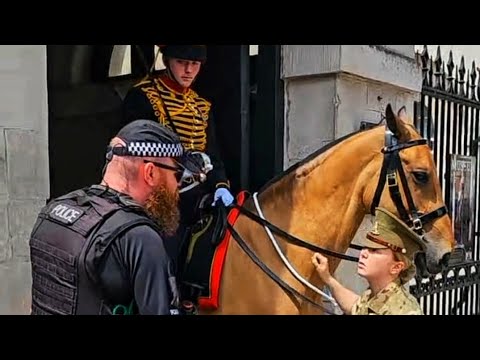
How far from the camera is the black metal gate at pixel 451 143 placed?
217 inches

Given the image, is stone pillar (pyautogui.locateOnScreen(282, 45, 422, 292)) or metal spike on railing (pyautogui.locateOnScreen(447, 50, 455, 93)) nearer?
stone pillar (pyautogui.locateOnScreen(282, 45, 422, 292))

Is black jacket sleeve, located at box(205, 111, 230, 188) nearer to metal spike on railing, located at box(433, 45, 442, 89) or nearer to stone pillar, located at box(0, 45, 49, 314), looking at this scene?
stone pillar, located at box(0, 45, 49, 314)

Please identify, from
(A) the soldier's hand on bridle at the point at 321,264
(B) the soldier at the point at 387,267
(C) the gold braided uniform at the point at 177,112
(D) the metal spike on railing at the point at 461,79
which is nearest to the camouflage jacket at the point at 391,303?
(B) the soldier at the point at 387,267

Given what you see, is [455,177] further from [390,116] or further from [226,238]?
[226,238]

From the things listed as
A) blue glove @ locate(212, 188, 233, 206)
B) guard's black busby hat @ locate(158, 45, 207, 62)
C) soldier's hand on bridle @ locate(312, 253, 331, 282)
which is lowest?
soldier's hand on bridle @ locate(312, 253, 331, 282)

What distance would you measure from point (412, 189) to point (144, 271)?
63.6 inches

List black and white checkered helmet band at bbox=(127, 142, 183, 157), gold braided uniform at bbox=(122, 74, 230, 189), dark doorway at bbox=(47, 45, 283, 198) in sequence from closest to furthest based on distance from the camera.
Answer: black and white checkered helmet band at bbox=(127, 142, 183, 157) < gold braided uniform at bbox=(122, 74, 230, 189) < dark doorway at bbox=(47, 45, 283, 198)

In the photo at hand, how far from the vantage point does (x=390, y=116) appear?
3.17m

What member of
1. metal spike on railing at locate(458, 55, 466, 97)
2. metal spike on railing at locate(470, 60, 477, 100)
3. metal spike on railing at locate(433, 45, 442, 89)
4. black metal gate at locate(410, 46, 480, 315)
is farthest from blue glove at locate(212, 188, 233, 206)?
metal spike on railing at locate(470, 60, 477, 100)

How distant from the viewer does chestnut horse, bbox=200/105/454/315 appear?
10.3ft

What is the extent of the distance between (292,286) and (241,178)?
176 centimetres

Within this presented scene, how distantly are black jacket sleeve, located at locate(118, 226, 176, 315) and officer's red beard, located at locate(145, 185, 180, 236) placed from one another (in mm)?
257
